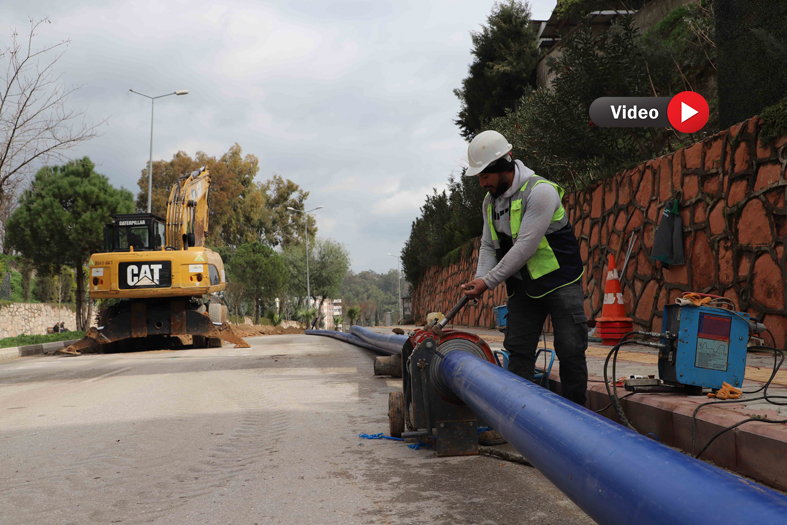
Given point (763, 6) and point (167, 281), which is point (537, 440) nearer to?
point (763, 6)

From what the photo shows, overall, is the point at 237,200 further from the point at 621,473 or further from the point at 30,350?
the point at 621,473

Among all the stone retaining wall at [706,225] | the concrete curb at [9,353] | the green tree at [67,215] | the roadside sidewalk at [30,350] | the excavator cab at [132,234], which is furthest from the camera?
the green tree at [67,215]

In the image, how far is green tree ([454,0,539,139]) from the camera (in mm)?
24750

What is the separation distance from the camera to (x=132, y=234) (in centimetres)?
1512

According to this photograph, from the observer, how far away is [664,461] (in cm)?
149

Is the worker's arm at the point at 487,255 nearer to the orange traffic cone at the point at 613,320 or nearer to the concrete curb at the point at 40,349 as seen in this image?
the orange traffic cone at the point at 613,320

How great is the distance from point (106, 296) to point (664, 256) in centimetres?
1123

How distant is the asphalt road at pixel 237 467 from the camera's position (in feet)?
9.55

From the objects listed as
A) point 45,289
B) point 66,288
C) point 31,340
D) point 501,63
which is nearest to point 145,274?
point 31,340

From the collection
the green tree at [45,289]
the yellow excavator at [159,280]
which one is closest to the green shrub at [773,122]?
the yellow excavator at [159,280]

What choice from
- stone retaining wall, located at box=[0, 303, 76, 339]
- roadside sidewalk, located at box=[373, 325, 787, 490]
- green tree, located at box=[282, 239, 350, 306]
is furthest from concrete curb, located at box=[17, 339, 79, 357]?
green tree, located at box=[282, 239, 350, 306]

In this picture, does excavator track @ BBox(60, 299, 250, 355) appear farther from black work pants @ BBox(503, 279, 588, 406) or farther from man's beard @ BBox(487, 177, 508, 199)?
man's beard @ BBox(487, 177, 508, 199)

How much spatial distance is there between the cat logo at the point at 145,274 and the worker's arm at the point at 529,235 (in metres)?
11.8

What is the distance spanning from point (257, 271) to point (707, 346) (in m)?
38.7
